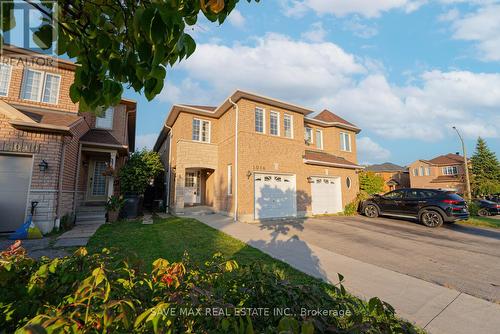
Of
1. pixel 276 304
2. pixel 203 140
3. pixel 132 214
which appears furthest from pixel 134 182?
pixel 276 304

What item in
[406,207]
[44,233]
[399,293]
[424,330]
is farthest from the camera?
[406,207]

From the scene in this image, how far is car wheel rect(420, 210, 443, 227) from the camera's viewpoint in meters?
10.4

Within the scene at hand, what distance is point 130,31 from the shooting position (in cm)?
145

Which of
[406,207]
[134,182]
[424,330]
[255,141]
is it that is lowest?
[424,330]

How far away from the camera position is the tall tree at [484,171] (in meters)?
30.7

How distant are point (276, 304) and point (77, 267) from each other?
1542 mm

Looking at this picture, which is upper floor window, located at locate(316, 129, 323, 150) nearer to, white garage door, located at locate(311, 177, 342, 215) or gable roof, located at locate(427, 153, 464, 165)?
white garage door, located at locate(311, 177, 342, 215)

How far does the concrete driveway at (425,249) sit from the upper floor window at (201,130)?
25.1 ft

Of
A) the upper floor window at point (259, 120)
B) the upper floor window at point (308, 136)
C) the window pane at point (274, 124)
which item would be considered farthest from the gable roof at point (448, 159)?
the upper floor window at point (259, 120)

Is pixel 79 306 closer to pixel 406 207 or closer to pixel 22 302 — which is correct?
pixel 22 302

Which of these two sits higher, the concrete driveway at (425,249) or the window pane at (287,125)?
the window pane at (287,125)

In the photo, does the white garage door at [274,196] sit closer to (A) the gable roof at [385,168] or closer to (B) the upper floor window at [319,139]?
(B) the upper floor window at [319,139]

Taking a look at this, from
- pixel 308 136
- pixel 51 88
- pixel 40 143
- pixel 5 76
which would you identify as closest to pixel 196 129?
pixel 51 88

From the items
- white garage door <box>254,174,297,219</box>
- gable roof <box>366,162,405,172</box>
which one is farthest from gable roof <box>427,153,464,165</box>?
white garage door <box>254,174,297,219</box>
